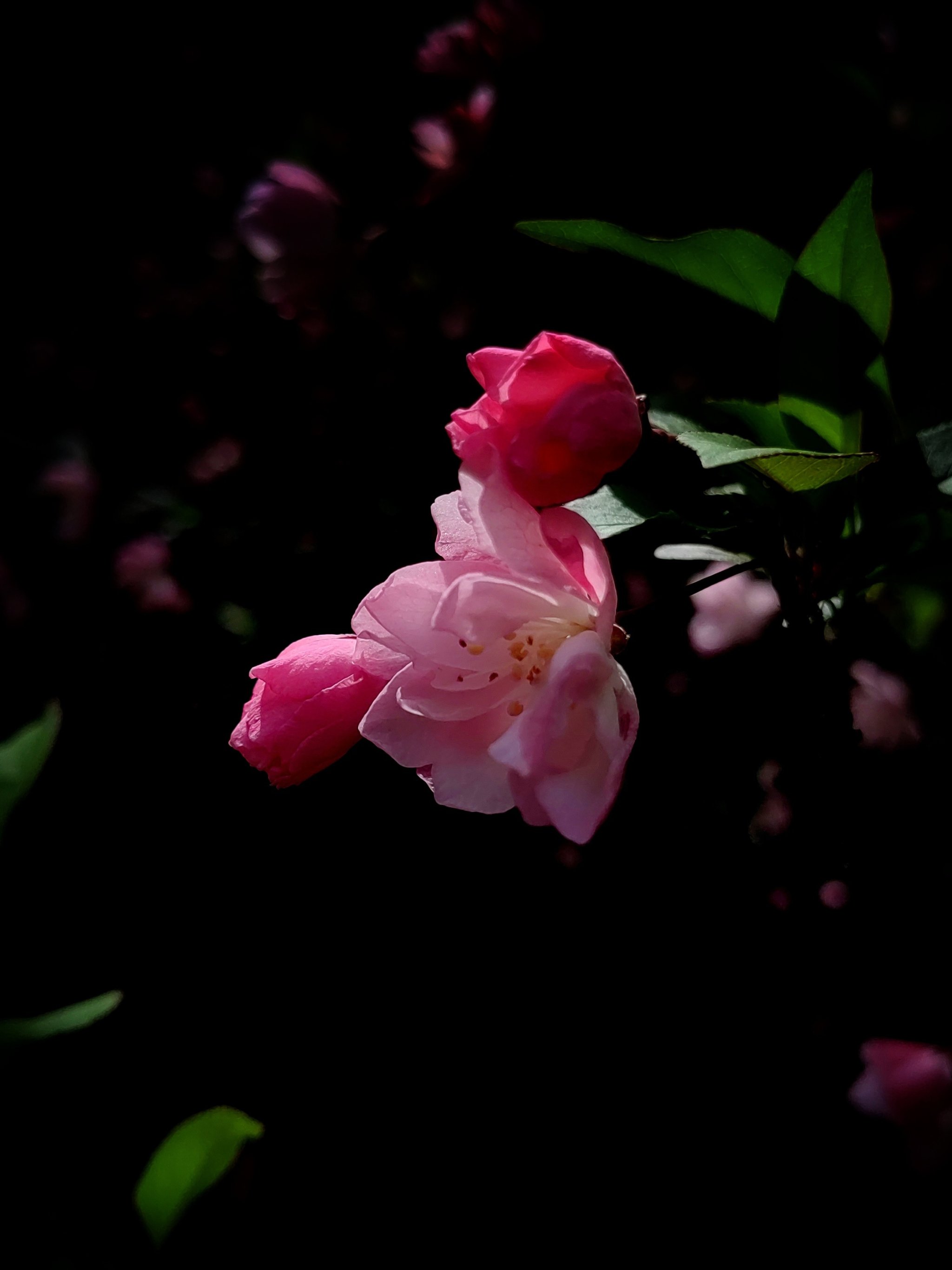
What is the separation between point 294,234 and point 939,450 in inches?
31.1

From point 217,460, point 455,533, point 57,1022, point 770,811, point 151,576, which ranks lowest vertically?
point 770,811

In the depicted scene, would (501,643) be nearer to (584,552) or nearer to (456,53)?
(584,552)

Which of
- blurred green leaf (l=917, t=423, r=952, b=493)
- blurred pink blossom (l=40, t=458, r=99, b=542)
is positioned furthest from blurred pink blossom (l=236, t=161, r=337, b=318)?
blurred green leaf (l=917, t=423, r=952, b=493)

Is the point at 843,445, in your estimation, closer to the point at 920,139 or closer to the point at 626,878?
the point at 626,878

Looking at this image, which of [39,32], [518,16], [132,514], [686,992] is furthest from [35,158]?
[686,992]

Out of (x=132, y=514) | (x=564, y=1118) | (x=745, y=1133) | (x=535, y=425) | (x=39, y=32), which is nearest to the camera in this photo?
(x=535, y=425)

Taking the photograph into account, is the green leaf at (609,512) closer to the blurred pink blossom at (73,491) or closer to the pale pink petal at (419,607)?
the pale pink petal at (419,607)

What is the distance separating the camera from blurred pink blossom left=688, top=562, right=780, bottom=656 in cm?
97

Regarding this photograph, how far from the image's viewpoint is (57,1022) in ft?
2.54

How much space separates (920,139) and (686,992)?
848 mm

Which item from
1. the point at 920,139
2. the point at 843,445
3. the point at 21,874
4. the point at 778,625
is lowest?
the point at 21,874

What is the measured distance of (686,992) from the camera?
70 cm

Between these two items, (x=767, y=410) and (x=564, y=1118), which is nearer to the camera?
(x=767, y=410)

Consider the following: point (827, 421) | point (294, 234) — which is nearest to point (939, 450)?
point (827, 421)
